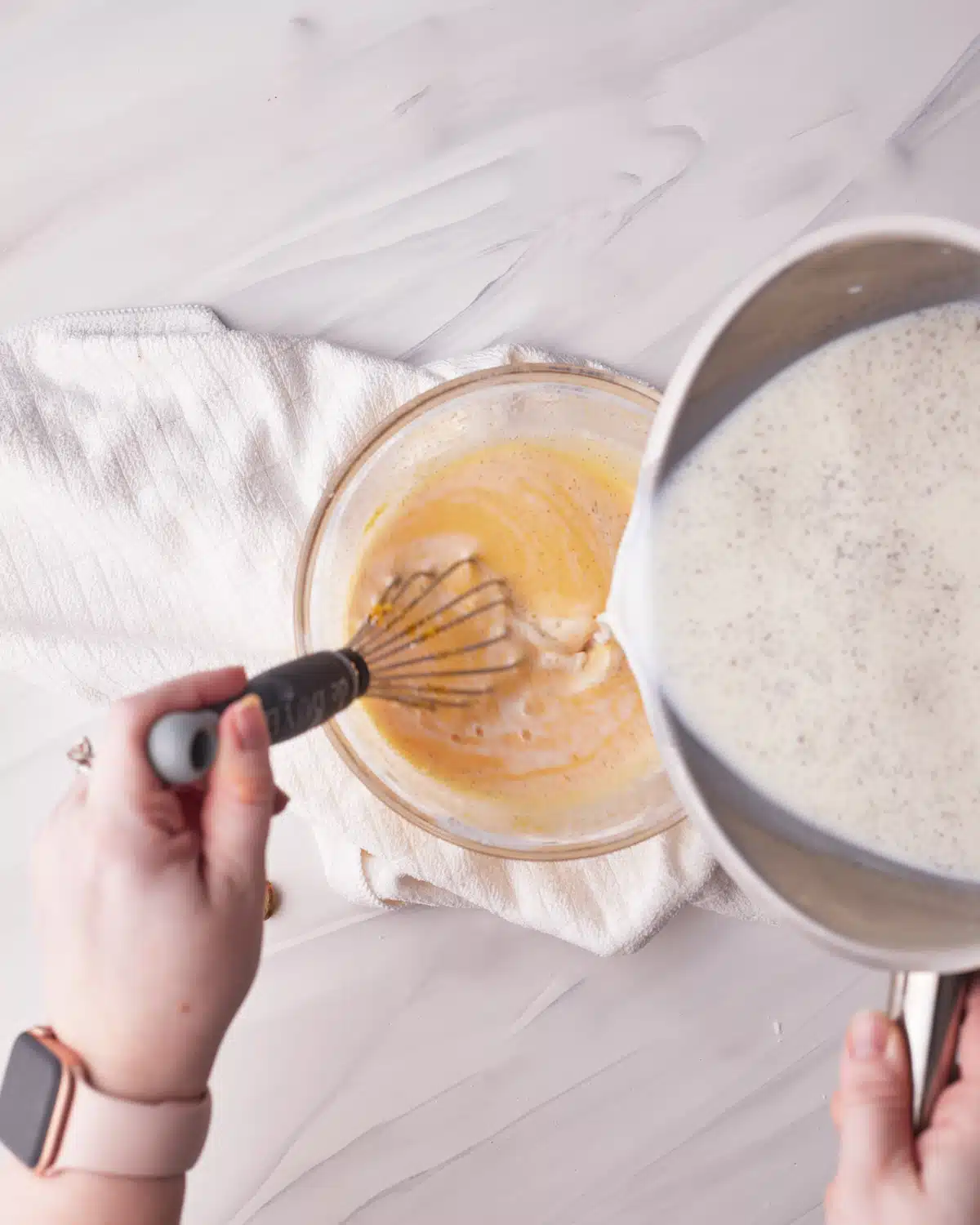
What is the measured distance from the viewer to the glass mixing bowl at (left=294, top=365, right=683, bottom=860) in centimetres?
66

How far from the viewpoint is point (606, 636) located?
0.67m

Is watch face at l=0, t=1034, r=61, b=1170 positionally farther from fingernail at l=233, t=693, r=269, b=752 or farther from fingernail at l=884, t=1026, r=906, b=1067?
fingernail at l=884, t=1026, r=906, b=1067

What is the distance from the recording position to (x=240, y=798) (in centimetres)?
45

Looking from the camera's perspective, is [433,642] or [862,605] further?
[433,642]

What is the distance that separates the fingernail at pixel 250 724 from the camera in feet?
1.43

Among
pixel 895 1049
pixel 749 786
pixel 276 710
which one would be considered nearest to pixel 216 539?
pixel 276 710

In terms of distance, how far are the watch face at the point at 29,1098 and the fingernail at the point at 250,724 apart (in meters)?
0.17

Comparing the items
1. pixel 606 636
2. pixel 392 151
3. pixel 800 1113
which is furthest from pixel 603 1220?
pixel 392 151

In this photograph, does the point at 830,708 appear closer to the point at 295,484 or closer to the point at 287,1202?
the point at 295,484

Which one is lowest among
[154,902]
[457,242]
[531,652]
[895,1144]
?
[895,1144]

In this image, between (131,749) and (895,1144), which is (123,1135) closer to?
(131,749)

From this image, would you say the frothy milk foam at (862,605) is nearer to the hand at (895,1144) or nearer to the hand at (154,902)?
the hand at (895,1144)

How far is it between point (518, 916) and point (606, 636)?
0.18 m

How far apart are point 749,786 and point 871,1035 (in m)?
0.13
